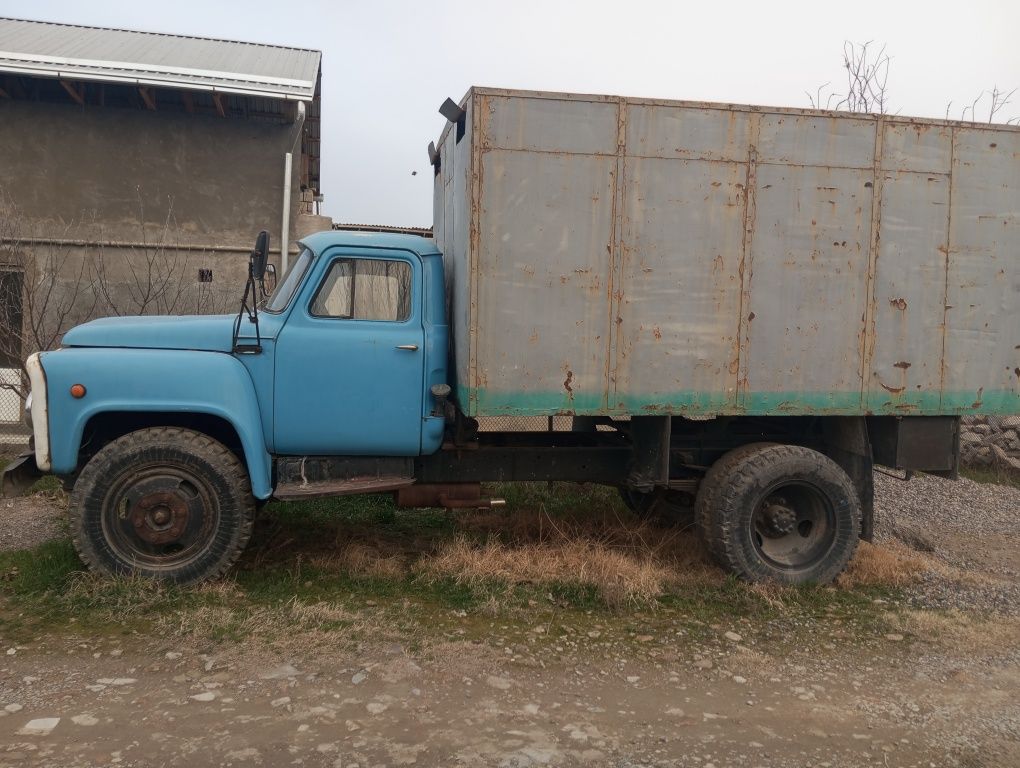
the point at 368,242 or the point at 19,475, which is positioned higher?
the point at 368,242

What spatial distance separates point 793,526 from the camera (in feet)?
18.1

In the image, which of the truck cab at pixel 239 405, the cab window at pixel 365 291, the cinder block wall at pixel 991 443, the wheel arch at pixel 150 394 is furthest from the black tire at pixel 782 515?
the cinder block wall at pixel 991 443

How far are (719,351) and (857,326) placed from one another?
963mm

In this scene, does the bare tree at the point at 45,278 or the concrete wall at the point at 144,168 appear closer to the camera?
the bare tree at the point at 45,278

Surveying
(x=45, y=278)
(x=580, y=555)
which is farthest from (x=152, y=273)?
(x=580, y=555)

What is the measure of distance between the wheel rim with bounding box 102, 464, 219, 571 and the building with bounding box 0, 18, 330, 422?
18.3 ft

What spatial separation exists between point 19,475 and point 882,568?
5.88m

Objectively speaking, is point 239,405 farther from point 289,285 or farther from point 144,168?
point 144,168

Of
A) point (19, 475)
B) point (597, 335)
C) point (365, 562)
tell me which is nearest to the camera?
point (19, 475)

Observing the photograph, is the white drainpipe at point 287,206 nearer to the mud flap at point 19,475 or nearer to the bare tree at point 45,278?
the bare tree at point 45,278

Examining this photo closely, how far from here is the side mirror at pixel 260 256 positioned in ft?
15.6

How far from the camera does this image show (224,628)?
14.3ft

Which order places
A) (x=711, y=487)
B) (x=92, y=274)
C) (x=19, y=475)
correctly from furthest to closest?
(x=92, y=274) < (x=711, y=487) < (x=19, y=475)

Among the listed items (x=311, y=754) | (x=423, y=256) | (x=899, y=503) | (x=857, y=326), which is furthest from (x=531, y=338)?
(x=899, y=503)
